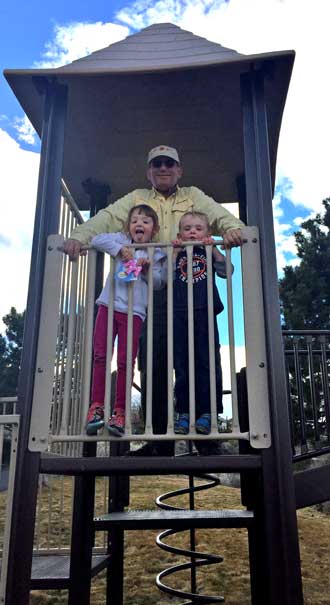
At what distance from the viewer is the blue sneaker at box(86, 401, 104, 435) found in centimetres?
225

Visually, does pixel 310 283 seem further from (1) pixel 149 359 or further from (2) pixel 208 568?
(1) pixel 149 359

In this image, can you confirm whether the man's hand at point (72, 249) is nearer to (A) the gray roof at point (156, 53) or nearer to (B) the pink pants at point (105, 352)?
(B) the pink pants at point (105, 352)

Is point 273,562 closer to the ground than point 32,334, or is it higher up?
closer to the ground

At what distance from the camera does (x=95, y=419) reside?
230 cm

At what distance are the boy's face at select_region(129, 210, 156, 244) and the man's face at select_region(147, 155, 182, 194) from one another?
37 centimetres

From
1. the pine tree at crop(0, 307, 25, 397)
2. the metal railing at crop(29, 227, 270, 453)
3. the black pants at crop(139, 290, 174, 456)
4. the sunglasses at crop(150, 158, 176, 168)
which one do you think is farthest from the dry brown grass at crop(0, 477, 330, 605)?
the pine tree at crop(0, 307, 25, 397)

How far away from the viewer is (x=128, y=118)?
343 centimetres

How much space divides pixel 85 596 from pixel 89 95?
3.15 m

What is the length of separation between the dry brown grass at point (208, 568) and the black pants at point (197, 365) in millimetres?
2010

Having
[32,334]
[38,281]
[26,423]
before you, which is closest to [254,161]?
[38,281]

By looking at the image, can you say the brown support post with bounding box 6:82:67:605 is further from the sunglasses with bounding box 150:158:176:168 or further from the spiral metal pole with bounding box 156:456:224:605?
the spiral metal pole with bounding box 156:456:224:605

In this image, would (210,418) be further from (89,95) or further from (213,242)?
(89,95)

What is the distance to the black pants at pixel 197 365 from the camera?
8.59ft

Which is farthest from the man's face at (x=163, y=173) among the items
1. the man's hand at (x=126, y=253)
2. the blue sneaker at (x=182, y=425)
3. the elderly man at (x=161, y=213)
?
the blue sneaker at (x=182, y=425)
